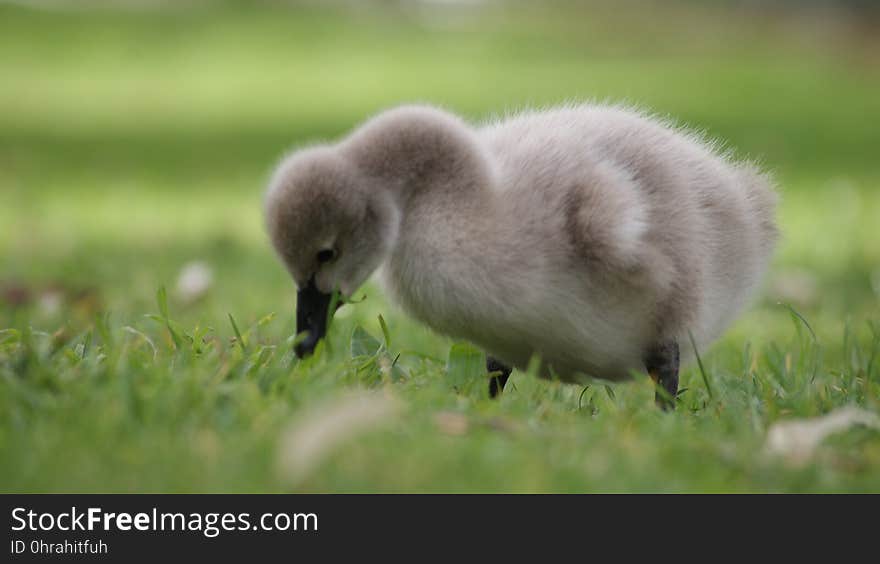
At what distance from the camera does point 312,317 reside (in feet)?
12.5

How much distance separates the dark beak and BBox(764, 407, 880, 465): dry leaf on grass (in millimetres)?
1389

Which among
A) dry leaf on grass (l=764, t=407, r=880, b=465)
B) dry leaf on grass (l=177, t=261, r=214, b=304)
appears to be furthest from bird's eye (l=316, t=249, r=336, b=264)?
dry leaf on grass (l=177, t=261, r=214, b=304)

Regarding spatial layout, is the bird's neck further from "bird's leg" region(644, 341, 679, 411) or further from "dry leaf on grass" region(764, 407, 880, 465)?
"dry leaf on grass" region(764, 407, 880, 465)

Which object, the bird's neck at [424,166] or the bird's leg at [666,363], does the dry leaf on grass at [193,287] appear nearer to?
the bird's neck at [424,166]

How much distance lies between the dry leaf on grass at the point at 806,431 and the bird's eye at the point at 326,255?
4.57 feet

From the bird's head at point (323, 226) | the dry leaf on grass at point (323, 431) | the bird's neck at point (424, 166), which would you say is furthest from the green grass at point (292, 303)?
the bird's neck at point (424, 166)

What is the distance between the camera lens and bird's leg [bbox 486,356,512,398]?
13.6 ft

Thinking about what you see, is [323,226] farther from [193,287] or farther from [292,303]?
[292,303]

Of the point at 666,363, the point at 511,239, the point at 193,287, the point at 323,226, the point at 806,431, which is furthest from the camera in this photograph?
the point at 193,287

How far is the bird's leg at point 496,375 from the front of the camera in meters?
4.15

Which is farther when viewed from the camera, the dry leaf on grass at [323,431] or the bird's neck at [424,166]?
the bird's neck at [424,166]

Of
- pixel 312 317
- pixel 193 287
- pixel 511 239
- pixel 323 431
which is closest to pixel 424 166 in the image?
pixel 511 239

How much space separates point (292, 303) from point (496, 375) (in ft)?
9.71
